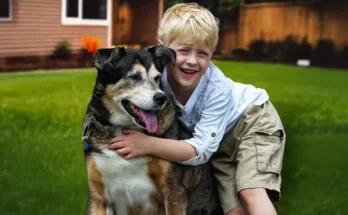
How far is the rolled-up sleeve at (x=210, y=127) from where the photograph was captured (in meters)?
2.82

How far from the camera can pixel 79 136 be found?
173 inches

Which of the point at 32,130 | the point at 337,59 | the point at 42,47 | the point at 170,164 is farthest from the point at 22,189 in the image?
the point at 337,59

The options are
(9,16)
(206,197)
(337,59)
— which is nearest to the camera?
(206,197)

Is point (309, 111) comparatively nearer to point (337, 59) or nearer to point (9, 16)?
point (337, 59)

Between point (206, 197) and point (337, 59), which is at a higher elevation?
point (337, 59)

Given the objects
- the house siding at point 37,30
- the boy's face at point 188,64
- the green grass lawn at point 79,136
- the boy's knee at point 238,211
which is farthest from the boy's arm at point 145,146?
the house siding at point 37,30

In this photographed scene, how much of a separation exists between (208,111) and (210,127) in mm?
87

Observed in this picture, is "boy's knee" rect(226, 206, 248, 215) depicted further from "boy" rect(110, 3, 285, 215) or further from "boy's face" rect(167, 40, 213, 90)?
"boy's face" rect(167, 40, 213, 90)

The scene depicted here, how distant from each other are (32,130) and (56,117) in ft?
0.69

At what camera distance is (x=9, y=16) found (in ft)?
13.7

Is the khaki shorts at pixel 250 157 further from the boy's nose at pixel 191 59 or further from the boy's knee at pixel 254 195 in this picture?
the boy's nose at pixel 191 59

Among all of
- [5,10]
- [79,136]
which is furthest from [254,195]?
[5,10]

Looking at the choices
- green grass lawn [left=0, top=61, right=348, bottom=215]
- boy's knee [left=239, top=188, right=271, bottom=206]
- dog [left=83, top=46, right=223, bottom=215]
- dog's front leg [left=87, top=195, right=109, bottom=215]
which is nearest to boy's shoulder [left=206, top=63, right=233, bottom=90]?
dog [left=83, top=46, right=223, bottom=215]

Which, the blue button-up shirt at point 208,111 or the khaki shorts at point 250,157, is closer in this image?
the blue button-up shirt at point 208,111
